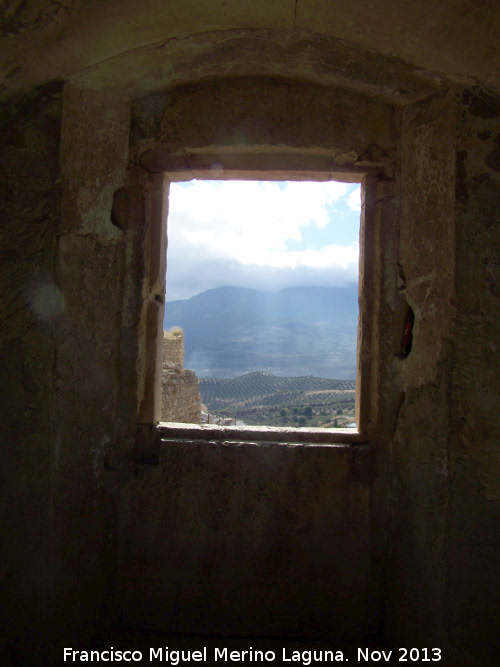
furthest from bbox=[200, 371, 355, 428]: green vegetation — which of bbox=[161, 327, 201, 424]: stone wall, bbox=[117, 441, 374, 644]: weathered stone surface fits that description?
bbox=[117, 441, 374, 644]: weathered stone surface

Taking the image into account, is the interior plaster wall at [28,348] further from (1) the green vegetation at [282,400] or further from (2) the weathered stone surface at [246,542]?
(1) the green vegetation at [282,400]

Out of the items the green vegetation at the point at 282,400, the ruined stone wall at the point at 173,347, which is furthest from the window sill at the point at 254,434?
the green vegetation at the point at 282,400

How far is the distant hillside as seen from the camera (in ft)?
291

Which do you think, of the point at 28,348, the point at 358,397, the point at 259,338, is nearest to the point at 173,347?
the point at 28,348

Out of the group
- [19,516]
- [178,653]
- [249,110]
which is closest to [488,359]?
[249,110]

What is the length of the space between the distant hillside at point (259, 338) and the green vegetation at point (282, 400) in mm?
29442

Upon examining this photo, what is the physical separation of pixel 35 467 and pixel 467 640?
225 cm

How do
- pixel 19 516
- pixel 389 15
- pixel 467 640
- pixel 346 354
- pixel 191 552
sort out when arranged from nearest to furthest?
pixel 389 15, pixel 467 640, pixel 19 516, pixel 191 552, pixel 346 354

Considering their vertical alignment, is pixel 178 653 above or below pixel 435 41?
below

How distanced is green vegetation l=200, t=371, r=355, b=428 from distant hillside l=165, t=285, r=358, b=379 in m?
29.4

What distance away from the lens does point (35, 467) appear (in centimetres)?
212

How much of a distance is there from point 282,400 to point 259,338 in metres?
96.6

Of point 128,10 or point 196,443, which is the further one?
point 196,443

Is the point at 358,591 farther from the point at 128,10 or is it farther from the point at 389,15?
the point at 128,10
